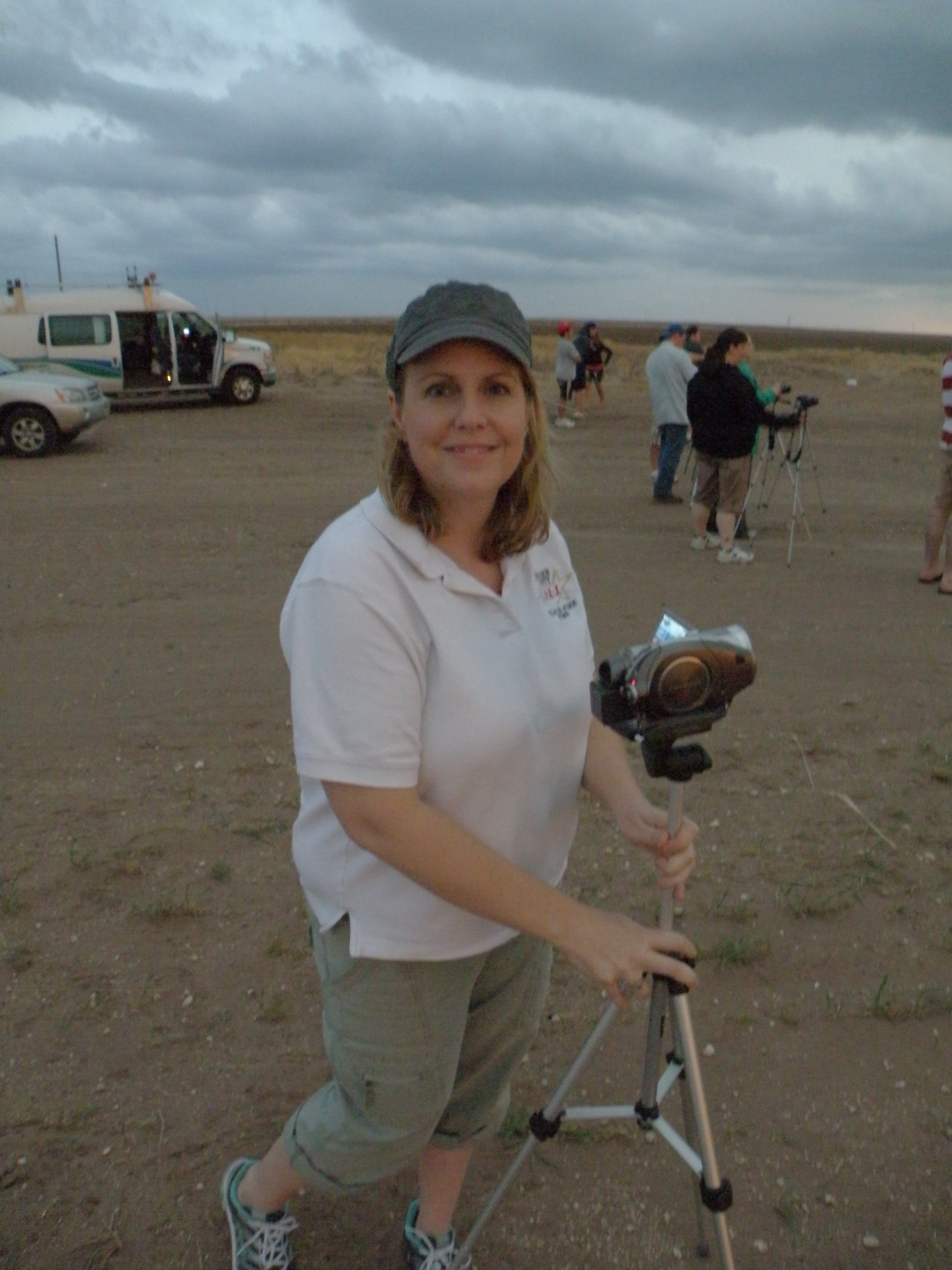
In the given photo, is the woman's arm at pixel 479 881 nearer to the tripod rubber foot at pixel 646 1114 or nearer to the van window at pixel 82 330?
the tripod rubber foot at pixel 646 1114

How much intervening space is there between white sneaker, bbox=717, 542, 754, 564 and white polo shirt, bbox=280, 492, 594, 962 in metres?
6.53

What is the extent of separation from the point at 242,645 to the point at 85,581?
1.97 metres

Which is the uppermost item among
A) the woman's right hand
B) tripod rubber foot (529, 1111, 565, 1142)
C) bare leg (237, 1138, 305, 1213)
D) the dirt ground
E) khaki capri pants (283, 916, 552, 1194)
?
the woman's right hand

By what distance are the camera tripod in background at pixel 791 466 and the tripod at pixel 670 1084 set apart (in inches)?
261

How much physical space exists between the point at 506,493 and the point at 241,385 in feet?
61.3

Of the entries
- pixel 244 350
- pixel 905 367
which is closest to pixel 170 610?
pixel 244 350

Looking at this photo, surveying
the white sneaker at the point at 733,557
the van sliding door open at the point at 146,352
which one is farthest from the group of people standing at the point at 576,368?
the white sneaker at the point at 733,557

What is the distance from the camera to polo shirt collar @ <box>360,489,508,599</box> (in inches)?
62.2

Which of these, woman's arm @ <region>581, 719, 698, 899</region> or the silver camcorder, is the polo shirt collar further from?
woman's arm @ <region>581, 719, 698, 899</region>

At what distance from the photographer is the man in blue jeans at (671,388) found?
984cm

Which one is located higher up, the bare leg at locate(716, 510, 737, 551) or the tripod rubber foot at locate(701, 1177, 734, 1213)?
the tripod rubber foot at locate(701, 1177, 734, 1213)

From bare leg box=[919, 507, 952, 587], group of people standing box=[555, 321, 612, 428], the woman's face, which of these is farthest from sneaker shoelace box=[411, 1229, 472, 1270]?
group of people standing box=[555, 321, 612, 428]

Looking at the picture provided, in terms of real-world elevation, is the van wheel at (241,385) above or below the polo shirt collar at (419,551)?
below

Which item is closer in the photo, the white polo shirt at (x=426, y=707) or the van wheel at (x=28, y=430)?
the white polo shirt at (x=426, y=707)
